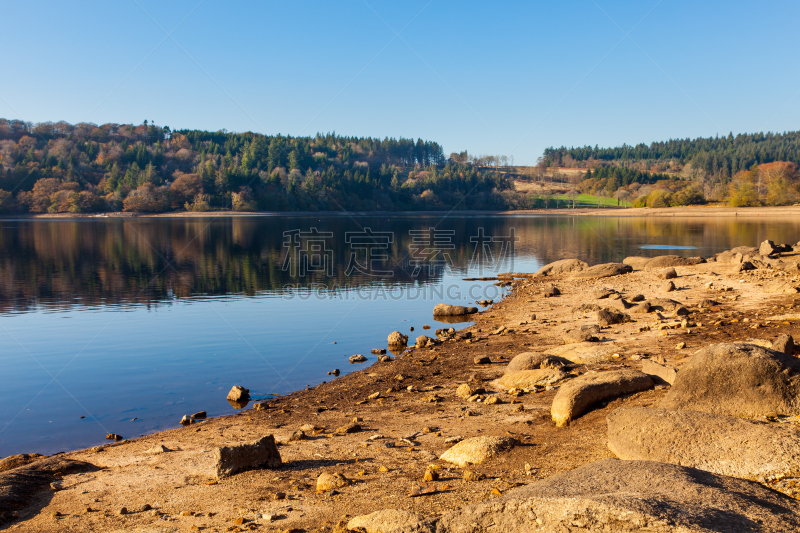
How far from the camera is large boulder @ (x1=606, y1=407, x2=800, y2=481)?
5.81 meters

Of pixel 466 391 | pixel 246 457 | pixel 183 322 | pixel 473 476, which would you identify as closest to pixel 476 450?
pixel 473 476

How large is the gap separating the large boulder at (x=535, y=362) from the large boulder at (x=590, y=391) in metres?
2.44

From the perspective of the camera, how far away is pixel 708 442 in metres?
6.24

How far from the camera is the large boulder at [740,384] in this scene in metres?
7.35

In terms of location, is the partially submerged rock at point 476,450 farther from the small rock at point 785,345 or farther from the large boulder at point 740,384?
the small rock at point 785,345

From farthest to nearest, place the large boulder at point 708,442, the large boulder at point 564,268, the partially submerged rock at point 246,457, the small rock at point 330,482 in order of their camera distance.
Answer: the large boulder at point 564,268 < the partially submerged rock at point 246,457 < the small rock at point 330,482 < the large boulder at point 708,442

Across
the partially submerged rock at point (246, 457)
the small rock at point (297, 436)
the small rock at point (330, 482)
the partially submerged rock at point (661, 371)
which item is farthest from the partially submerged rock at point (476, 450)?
the partially submerged rock at point (661, 371)

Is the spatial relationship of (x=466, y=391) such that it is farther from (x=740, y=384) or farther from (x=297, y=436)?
(x=740, y=384)

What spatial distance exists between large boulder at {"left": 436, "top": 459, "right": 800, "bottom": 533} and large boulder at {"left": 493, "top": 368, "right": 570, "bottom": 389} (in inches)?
221

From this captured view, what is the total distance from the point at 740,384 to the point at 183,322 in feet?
63.3

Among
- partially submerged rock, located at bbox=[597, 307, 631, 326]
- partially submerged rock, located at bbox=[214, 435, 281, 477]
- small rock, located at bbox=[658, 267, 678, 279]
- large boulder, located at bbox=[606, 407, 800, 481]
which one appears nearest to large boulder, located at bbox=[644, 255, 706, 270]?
small rock, located at bbox=[658, 267, 678, 279]

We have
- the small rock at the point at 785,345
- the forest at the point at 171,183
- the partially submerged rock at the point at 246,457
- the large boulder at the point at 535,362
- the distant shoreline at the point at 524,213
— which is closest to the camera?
the partially submerged rock at the point at 246,457

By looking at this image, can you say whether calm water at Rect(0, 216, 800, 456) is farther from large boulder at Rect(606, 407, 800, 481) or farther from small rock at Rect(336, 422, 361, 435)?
large boulder at Rect(606, 407, 800, 481)

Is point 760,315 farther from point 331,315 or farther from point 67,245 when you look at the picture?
point 67,245
